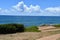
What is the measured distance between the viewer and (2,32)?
20.0m

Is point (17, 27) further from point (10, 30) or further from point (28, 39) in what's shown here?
point (28, 39)

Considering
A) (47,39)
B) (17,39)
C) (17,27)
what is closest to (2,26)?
(17,27)

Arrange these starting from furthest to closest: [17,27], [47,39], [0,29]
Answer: [17,27] < [0,29] < [47,39]

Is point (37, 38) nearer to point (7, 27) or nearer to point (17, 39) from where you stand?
point (17, 39)

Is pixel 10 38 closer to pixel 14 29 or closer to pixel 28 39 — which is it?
pixel 28 39

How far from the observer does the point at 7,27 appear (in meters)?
20.0

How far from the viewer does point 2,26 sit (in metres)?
19.9

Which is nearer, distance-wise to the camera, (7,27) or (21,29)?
(7,27)

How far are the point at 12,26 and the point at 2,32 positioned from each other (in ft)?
4.15

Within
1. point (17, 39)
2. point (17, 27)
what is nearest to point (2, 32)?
point (17, 27)

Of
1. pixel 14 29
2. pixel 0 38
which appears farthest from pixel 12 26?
pixel 0 38

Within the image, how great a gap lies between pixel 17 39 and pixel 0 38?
1.50m

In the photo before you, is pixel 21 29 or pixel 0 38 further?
pixel 21 29

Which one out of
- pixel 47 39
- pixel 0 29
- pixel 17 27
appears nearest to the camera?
pixel 47 39
